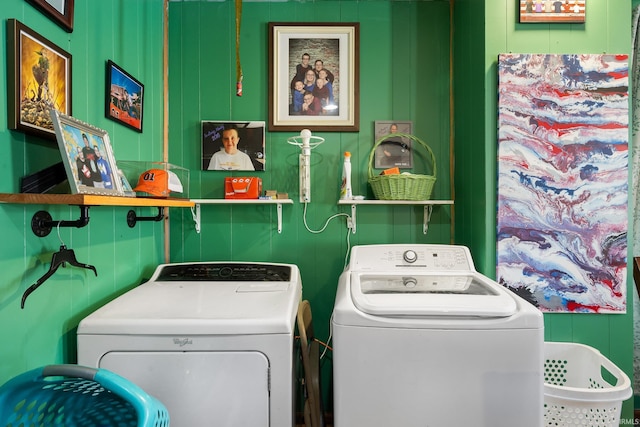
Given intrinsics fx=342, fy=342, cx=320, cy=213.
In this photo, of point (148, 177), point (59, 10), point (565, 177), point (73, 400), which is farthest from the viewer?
point (565, 177)

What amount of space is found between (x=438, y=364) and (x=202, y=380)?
77cm

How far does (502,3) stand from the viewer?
5.41ft

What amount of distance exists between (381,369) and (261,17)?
6.60 ft

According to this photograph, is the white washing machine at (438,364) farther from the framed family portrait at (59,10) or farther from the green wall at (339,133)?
the framed family portrait at (59,10)

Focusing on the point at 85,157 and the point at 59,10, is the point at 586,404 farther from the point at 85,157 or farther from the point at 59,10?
the point at 59,10

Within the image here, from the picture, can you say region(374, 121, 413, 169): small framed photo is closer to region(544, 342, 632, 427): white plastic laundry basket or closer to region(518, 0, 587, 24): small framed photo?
region(518, 0, 587, 24): small framed photo

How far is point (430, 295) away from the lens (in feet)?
4.12

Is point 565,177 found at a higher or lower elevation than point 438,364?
higher

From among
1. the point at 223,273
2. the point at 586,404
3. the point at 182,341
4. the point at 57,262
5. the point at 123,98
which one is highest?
the point at 123,98

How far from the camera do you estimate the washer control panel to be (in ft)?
5.65

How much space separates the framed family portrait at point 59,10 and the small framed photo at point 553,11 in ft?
6.28

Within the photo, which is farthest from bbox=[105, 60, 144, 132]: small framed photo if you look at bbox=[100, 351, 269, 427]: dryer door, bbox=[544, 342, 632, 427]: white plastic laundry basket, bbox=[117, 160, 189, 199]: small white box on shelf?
bbox=[544, 342, 632, 427]: white plastic laundry basket

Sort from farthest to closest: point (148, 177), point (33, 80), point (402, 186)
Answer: point (402, 186), point (148, 177), point (33, 80)

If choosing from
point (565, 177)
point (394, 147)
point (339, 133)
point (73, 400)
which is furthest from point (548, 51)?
point (73, 400)
